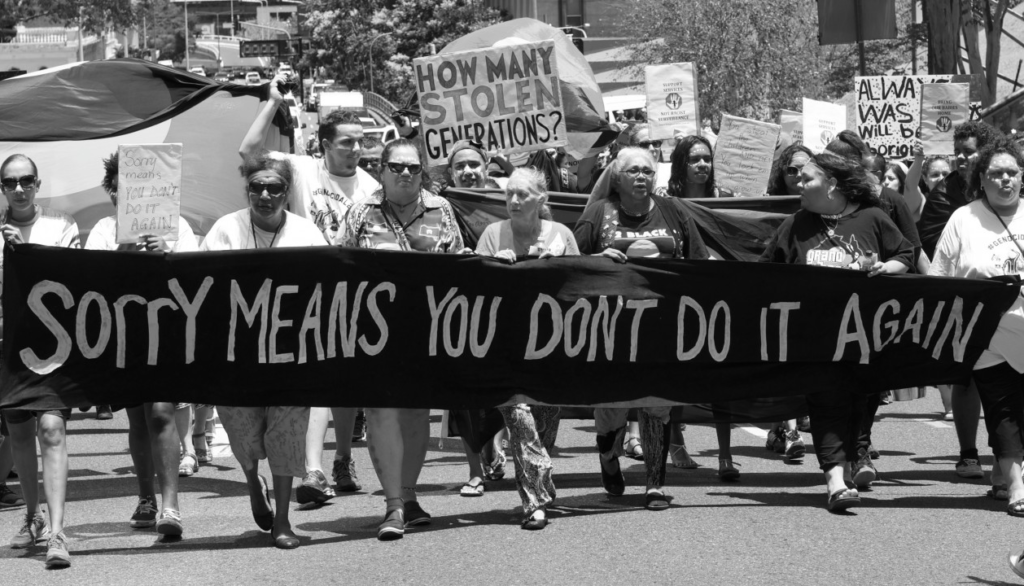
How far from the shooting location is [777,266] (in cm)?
765

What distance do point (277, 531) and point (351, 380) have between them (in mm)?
782

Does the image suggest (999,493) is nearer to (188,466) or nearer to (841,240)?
(841,240)

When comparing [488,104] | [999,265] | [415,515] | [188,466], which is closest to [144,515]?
[415,515]

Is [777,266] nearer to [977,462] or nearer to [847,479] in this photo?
[847,479]

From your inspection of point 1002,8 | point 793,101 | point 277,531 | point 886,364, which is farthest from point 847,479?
point 793,101

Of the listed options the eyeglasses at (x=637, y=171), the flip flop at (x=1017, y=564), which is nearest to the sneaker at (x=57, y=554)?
the eyeglasses at (x=637, y=171)

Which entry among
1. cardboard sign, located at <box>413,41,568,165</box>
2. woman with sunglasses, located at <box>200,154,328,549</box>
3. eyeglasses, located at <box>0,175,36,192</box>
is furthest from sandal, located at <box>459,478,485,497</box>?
cardboard sign, located at <box>413,41,568,165</box>

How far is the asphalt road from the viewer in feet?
21.1

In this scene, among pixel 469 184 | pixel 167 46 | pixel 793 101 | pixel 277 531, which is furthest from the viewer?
pixel 167 46

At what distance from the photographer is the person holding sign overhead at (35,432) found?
679 centimetres

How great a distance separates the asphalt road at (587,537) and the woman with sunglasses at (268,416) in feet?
0.72

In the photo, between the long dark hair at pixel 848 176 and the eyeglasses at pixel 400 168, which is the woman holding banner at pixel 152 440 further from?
the long dark hair at pixel 848 176

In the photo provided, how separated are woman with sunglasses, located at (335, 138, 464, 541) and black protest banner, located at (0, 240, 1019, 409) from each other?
0.19m

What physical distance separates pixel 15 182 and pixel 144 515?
5.88 ft
